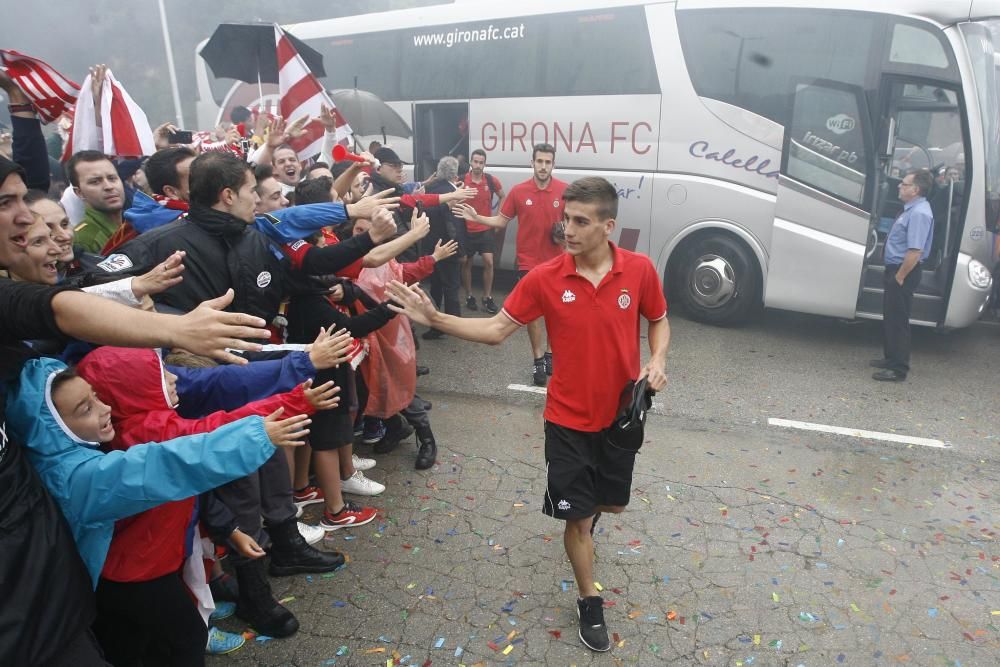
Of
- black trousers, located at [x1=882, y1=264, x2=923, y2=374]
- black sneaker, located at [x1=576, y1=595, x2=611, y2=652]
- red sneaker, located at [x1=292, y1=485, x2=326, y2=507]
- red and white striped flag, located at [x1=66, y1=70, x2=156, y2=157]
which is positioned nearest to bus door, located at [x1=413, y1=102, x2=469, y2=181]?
red and white striped flag, located at [x1=66, y1=70, x2=156, y2=157]

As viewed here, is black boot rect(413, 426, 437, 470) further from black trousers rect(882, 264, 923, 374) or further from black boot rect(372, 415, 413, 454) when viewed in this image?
black trousers rect(882, 264, 923, 374)

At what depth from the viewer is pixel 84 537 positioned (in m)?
2.01

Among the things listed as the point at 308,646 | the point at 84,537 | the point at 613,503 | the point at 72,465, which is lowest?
the point at 308,646

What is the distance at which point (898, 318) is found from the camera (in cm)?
634

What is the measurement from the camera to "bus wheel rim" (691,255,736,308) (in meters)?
7.96

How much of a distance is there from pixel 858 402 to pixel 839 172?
2.53 meters

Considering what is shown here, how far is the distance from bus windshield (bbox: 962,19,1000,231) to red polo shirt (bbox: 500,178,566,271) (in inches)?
153

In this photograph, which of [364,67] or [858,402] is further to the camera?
[364,67]

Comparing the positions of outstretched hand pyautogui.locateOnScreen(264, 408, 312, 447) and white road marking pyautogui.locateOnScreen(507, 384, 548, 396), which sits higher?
outstretched hand pyautogui.locateOnScreen(264, 408, 312, 447)

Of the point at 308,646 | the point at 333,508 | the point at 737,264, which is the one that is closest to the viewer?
the point at 308,646

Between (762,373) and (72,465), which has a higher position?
(72,465)

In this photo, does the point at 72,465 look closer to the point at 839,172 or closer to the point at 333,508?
the point at 333,508

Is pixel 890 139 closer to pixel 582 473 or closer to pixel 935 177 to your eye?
pixel 935 177

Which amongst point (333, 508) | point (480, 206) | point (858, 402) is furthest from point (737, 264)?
point (333, 508)
